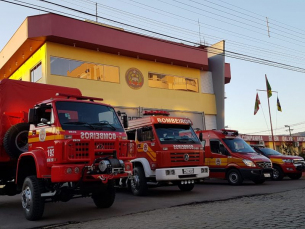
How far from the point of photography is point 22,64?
2391 cm

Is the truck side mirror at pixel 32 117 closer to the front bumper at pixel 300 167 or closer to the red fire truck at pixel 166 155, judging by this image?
the red fire truck at pixel 166 155

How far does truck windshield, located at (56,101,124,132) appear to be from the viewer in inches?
302

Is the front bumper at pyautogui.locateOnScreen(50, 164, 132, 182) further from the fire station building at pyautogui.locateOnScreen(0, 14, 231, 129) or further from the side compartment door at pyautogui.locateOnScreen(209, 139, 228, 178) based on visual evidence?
the fire station building at pyautogui.locateOnScreen(0, 14, 231, 129)

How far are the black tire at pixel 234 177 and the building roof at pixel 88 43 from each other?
11.5m

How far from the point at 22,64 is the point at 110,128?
1811 cm

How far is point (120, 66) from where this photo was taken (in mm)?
23062

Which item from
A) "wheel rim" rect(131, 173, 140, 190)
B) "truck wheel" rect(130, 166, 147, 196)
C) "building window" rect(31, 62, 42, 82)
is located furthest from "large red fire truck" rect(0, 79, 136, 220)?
"building window" rect(31, 62, 42, 82)

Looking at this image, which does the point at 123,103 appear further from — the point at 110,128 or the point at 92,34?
the point at 110,128

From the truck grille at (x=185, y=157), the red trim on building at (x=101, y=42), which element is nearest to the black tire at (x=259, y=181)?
the truck grille at (x=185, y=157)

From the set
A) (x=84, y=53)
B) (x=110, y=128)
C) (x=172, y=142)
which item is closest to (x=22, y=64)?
(x=84, y=53)

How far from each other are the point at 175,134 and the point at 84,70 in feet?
38.0

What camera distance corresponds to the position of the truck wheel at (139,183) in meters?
11.3

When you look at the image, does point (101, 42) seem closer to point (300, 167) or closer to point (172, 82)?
point (172, 82)

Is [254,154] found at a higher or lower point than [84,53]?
lower
